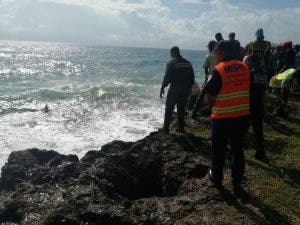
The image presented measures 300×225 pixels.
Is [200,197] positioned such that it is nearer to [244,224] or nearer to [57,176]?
[244,224]

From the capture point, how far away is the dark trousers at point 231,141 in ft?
21.1

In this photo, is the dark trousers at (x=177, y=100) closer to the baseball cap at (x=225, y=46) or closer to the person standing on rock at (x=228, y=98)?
the person standing on rock at (x=228, y=98)

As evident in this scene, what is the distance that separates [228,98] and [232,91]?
115 mm

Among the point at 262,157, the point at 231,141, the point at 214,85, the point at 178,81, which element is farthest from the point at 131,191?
the point at 178,81

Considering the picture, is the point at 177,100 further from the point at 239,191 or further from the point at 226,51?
the point at 226,51

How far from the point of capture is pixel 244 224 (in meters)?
5.95

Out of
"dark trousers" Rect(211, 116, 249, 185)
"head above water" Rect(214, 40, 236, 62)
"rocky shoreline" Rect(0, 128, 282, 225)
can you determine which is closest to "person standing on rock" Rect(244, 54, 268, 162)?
"rocky shoreline" Rect(0, 128, 282, 225)

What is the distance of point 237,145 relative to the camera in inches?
260

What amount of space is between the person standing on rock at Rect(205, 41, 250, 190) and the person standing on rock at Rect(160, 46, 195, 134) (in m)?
3.59

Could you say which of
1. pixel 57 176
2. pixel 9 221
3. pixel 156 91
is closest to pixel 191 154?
pixel 57 176

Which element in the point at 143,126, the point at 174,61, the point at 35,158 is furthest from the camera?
the point at 143,126

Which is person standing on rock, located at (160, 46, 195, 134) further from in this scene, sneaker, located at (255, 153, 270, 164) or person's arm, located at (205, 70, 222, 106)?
person's arm, located at (205, 70, 222, 106)

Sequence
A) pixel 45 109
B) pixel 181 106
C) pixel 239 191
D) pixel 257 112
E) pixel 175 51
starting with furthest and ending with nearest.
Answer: pixel 45 109 → pixel 181 106 → pixel 175 51 → pixel 257 112 → pixel 239 191

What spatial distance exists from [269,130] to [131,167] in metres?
4.54
